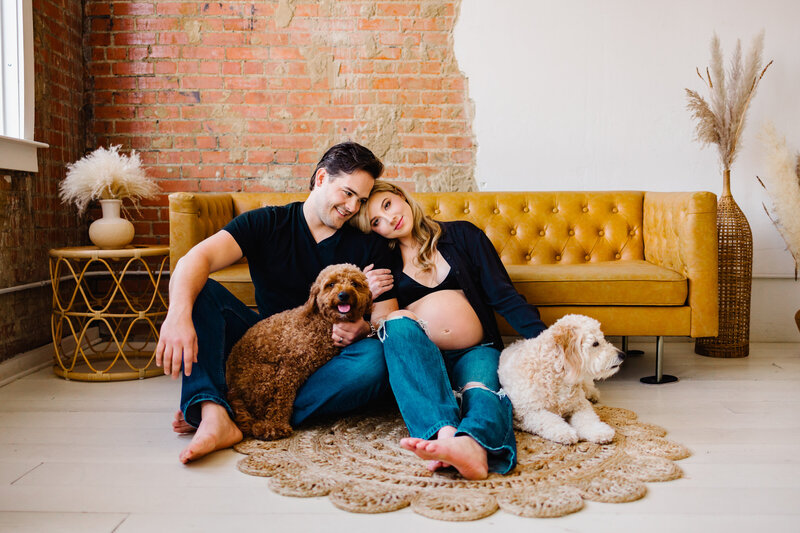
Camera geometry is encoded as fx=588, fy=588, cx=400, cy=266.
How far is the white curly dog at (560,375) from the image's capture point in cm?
182

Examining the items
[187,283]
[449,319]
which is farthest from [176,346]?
[449,319]

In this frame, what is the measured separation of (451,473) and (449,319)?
60 centimetres

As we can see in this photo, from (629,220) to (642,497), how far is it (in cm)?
197

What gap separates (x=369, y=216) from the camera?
2.12m

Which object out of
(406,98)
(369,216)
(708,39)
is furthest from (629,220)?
(369,216)

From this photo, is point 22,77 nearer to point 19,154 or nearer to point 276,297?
point 19,154

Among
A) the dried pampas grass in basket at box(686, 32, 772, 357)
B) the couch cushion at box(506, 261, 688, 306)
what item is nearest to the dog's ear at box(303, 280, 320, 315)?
the couch cushion at box(506, 261, 688, 306)

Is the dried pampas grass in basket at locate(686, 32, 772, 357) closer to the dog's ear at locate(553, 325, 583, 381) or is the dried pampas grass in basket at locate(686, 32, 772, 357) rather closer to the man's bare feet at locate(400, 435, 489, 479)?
the dog's ear at locate(553, 325, 583, 381)

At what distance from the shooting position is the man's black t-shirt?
82.4 inches

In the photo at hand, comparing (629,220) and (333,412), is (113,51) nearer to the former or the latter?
(333,412)

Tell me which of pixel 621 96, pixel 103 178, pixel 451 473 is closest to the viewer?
pixel 451 473

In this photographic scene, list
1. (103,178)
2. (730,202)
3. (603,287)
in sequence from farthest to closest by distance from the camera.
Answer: (730,202)
(103,178)
(603,287)

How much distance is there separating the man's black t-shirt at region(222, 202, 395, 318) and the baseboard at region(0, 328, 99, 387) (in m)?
1.42

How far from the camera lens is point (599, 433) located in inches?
72.2
